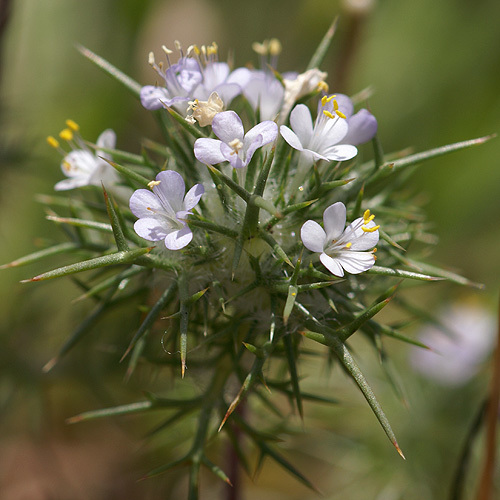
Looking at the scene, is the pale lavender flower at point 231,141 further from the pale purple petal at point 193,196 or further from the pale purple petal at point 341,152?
the pale purple petal at point 341,152

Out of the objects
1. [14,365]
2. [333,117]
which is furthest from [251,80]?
[14,365]

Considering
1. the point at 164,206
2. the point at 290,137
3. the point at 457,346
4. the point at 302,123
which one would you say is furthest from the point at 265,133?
the point at 457,346

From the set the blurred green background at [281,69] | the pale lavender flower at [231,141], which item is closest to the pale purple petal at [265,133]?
the pale lavender flower at [231,141]

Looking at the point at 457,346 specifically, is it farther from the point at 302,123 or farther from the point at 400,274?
the point at 302,123

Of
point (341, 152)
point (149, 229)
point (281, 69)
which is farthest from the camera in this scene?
point (281, 69)

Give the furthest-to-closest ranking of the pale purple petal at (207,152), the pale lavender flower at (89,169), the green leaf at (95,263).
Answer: the pale lavender flower at (89,169), the pale purple petal at (207,152), the green leaf at (95,263)

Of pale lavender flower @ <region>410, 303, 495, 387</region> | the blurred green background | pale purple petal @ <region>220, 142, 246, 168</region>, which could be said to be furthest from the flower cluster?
pale lavender flower @ <region>410, 303, 495, 387</region>

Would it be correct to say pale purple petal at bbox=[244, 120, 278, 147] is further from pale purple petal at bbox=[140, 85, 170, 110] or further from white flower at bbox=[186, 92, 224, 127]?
pale purple petal at bbox=[140, 85, 170, 110]
